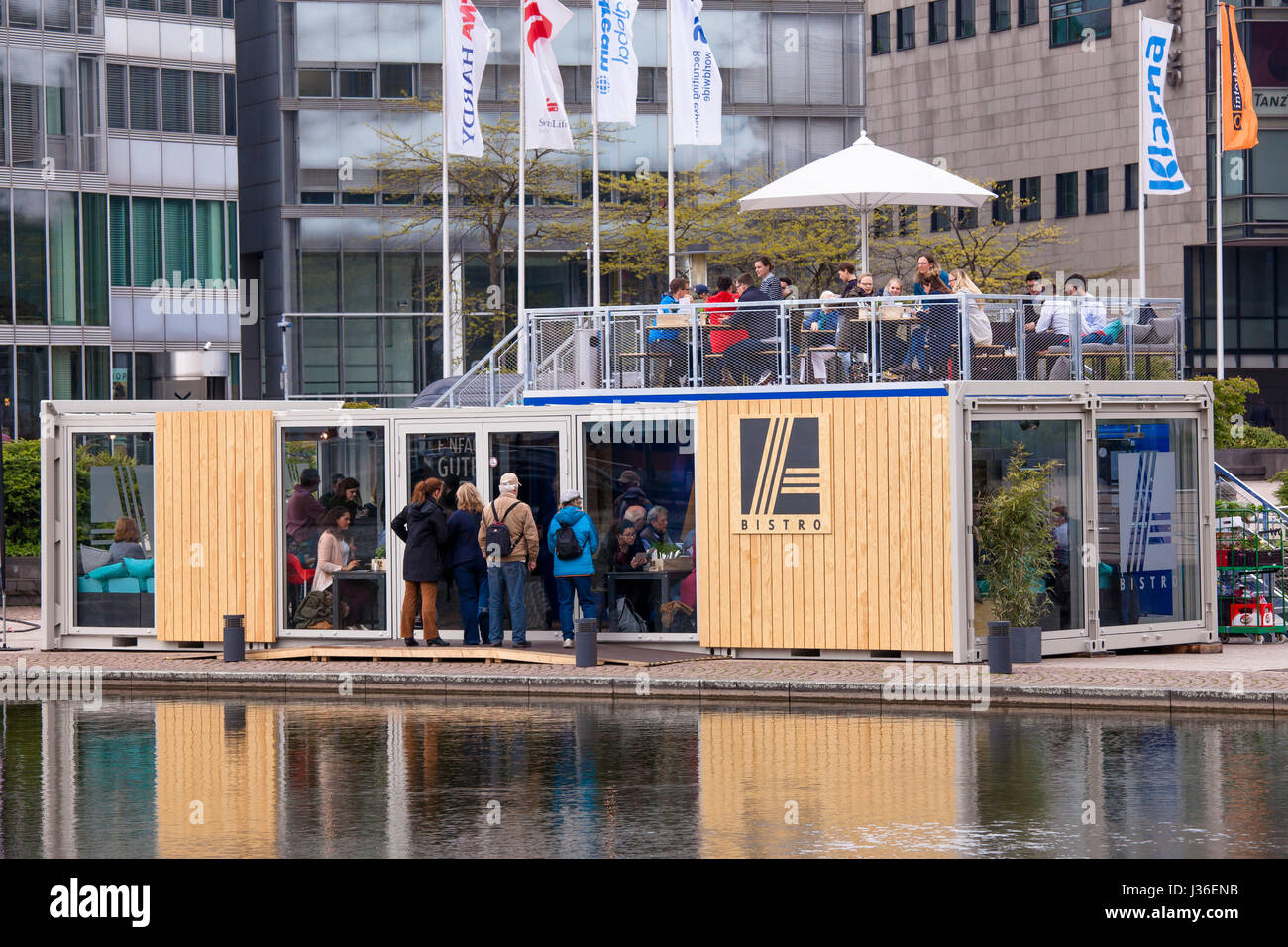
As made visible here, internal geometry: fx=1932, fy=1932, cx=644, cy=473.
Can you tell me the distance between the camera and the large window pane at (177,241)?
5234cm

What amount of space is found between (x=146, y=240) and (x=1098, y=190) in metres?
32.8

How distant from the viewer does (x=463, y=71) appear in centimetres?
3055

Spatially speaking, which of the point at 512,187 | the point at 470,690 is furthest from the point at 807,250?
the point at 470,690

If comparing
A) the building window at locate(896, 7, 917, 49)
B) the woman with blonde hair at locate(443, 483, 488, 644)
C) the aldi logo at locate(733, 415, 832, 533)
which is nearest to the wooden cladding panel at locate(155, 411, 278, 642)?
the woman with blonde hair at locate(443, 483, 488, 644)

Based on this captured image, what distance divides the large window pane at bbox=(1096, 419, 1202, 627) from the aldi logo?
3101 millimetres

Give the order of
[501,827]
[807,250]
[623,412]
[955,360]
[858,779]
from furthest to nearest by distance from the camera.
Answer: [807,250] < [623,412] < [955,360] < [858,779] < [501,827]

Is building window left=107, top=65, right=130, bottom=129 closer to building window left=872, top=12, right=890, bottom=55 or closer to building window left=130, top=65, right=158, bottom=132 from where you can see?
building window left=130, top=65, right=158, bottom=132

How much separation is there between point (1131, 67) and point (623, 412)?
158 ft

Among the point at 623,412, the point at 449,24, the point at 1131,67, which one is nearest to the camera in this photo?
the point at 623,412

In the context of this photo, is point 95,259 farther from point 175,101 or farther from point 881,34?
point 881,34

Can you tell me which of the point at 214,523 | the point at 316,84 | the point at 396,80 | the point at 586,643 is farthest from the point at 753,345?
the point at 316,84

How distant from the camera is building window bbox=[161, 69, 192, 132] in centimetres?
5209

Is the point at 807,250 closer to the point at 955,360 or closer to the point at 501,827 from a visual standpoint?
the point at 955,360
